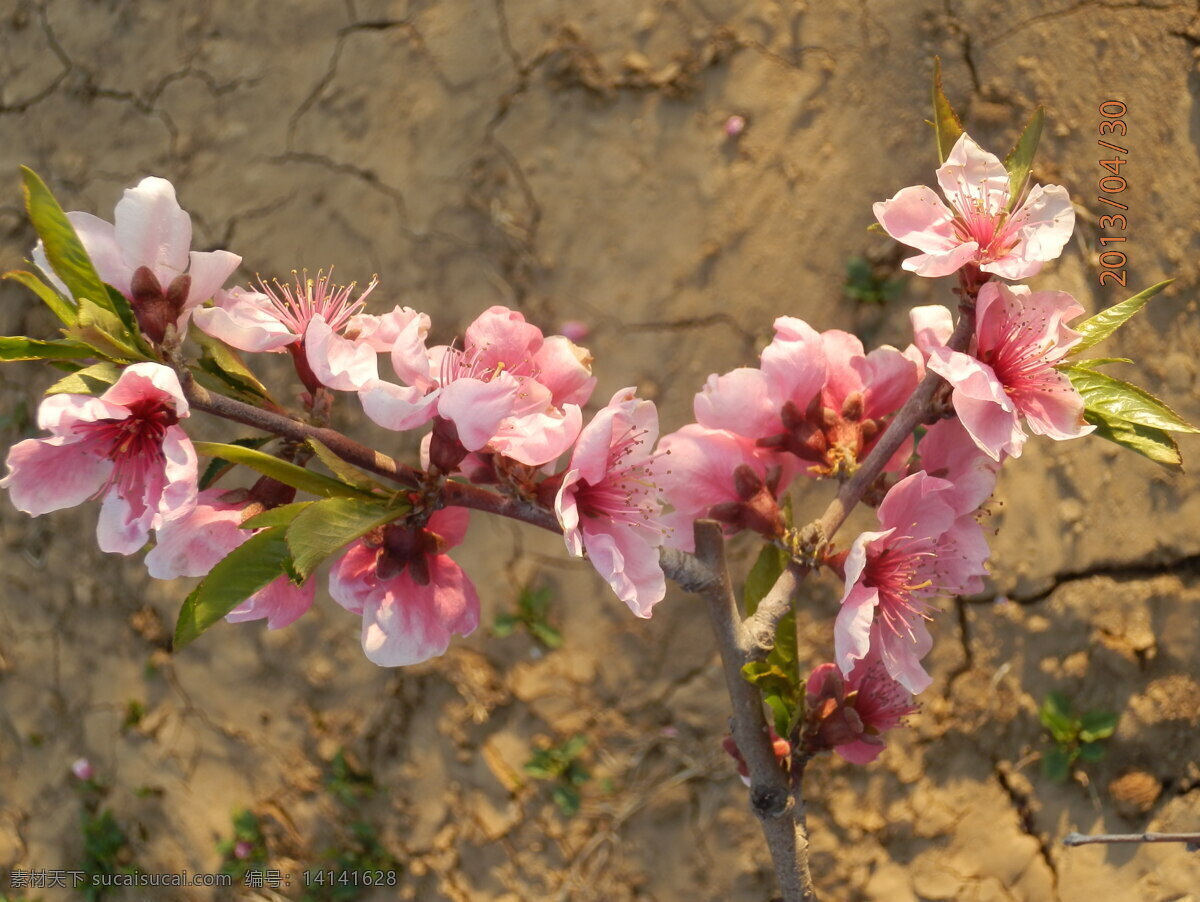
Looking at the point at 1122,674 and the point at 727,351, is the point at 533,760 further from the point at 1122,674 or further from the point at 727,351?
the point at 1122,674

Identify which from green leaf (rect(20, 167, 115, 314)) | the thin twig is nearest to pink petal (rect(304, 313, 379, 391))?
green leaf (rect(20, 167, 115, 314))

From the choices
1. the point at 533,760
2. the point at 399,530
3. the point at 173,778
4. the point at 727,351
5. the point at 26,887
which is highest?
the point at 399,530

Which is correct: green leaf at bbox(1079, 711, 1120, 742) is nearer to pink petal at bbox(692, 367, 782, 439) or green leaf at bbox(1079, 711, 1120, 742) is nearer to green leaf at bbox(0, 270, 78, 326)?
pink petal at bbox(692, 367, 782, 439)

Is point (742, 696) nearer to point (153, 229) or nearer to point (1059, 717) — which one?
point (153, 229)

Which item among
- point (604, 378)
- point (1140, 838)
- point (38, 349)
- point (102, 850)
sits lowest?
point (102, 850)

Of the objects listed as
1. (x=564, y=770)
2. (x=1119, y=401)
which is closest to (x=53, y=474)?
(x=1119, y=401)

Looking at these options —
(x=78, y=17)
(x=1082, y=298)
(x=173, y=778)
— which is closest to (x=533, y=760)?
(x=173, y=778)

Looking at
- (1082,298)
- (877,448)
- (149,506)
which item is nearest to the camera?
(149,506)
